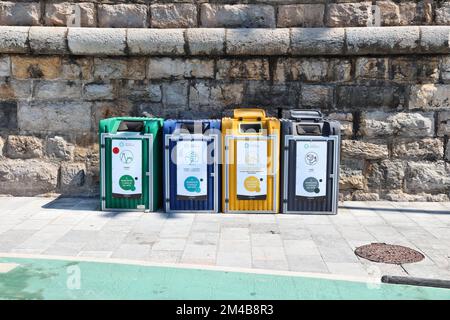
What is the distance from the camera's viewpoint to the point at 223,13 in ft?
24.7

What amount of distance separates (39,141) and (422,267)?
5.84 metres

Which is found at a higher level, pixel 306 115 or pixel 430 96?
pixel 430 96

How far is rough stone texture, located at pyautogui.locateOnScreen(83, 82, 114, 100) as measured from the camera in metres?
7.66

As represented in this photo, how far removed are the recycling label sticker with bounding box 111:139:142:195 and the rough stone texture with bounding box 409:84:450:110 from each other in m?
4.18

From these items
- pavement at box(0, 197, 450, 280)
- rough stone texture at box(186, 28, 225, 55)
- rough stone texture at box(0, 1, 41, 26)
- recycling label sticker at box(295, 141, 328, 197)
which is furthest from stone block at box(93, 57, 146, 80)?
recycling label sticker at box(295, 141, 328, 197)

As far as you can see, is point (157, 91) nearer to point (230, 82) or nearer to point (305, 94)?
point (230, 82)

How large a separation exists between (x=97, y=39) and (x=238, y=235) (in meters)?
3.80

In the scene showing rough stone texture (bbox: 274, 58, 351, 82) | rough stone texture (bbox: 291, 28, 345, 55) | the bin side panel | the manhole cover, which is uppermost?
rough stone texture (bbox: 291, 28, 345, 55)

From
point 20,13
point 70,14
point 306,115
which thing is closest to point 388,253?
point 306,115

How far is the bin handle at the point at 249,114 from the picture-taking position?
6.84 metres

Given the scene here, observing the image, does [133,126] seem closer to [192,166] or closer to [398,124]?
[192,166]

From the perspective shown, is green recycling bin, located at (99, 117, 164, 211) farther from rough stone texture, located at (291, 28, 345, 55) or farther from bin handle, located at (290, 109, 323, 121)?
rough stone texture, located at (291, 28, 345, 55)

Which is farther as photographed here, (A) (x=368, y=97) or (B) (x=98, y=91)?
(B) (x=98, y=91)
